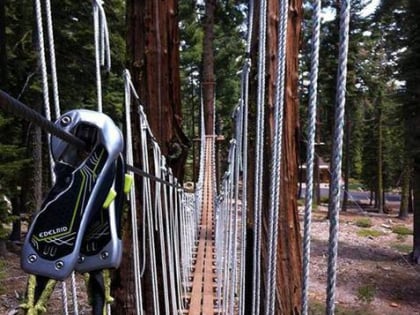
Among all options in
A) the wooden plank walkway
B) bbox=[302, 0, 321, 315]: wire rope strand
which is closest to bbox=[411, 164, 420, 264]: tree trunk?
the wooden plank walkway

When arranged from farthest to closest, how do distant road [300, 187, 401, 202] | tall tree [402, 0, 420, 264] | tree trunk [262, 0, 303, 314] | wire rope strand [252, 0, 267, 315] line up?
distant road [300, 187, 401, 202], tall tree [402, 0, 420, 264], tree trunk [262, 0, 303, 314], wire rope strand [252, 0, 267, 315]

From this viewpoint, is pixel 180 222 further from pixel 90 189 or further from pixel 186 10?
pixel 186 10

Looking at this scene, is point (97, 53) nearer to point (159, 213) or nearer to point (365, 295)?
point (159, 213)

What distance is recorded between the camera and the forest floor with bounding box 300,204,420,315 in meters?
6.22

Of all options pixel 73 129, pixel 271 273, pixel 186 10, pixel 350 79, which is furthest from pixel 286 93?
pixel 350 79

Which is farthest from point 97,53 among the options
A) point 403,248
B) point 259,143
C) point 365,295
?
point 403,248

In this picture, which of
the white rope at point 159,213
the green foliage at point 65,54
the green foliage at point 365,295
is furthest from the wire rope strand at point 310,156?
the green foliage at point 365,295

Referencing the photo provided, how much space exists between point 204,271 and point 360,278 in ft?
14.9

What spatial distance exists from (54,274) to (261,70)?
116 centimetres

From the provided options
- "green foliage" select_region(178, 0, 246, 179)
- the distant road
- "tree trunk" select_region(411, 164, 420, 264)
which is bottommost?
the distant road

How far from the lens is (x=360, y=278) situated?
7.57m

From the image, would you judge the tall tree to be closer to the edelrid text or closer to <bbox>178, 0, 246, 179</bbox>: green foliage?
<bbox>178, 0, 246, 179</bbox>: green foliage

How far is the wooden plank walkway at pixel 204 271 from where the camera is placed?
2.79 metres

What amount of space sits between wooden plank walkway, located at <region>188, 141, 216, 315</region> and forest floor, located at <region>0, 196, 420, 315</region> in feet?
4.26
